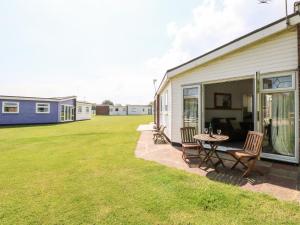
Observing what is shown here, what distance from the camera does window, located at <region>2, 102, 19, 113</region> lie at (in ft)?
67.0

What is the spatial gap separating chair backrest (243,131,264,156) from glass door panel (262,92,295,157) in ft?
3.36

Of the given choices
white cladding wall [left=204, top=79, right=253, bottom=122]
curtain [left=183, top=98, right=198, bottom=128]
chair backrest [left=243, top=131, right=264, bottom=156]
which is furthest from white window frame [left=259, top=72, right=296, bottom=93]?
white cladding wall [left=204, top=79, right=253, bottom=122]

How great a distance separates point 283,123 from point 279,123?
0.36 ft

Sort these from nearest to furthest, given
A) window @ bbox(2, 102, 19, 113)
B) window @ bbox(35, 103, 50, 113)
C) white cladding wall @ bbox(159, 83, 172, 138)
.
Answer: white cladding wall @ bbox(159, 83, 172, 138) < window @ bbox(2, 102, 19, 113) < window @ bbox(35, 103, 50, 113)

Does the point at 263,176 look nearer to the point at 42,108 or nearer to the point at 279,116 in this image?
the point at 279,116

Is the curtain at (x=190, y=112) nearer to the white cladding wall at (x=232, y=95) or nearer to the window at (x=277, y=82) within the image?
the white cladding wall at (x=232, y=95)

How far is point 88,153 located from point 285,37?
694 cm

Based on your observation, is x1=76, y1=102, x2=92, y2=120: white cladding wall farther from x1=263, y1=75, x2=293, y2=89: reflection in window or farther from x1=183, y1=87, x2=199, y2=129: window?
x1=263, y1=75, x2=293, y2=89: reflection in window

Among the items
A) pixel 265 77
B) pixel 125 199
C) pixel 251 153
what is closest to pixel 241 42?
pixel 265 77

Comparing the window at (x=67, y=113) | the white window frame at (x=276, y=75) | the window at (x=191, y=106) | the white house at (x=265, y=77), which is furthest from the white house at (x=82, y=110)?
the white window frame at (x=276, y=75)

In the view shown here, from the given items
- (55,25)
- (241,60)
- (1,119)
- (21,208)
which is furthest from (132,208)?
(1,119)

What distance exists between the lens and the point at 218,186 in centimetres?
411

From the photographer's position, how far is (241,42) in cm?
610

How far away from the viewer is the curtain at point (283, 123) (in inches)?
213
